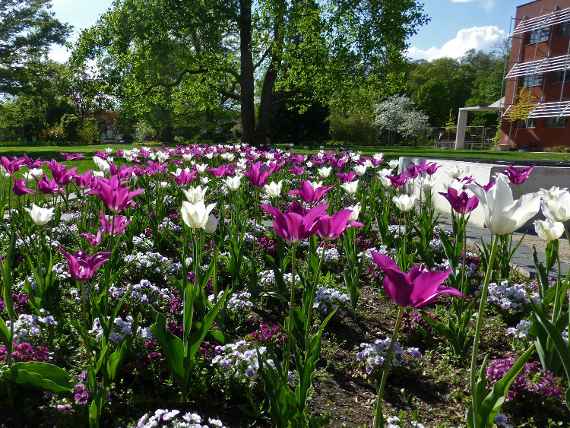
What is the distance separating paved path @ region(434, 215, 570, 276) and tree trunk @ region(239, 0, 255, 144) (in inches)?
525

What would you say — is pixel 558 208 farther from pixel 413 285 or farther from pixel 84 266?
pixel 84 266

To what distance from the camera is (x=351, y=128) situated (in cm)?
3688

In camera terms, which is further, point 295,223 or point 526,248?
point 526,248

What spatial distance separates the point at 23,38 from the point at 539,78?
3286 centimetres

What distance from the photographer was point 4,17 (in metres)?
23.5

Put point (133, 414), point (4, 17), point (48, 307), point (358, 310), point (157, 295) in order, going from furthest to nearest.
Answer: point (4, 17)
point (358, 310)
point (157, 295)
point (48, 307)
point (133, 414)

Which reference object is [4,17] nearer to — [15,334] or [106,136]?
[15,334]

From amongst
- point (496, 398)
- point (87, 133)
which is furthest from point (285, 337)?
point (87, 133)

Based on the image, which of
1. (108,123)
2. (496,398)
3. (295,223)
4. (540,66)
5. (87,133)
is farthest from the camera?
(108,123)

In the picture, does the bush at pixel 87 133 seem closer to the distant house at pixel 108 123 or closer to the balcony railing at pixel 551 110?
the distant house at pixel 108 123

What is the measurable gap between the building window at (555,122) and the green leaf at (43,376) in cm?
3748

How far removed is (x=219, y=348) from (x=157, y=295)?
38.6 inches

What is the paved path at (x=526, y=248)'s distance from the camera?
449 centimetres

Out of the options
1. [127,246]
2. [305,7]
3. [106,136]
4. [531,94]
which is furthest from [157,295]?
[106,136]
